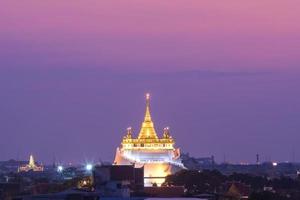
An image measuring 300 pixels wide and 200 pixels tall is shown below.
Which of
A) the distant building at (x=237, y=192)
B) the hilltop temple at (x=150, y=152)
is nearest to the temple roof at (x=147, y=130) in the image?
the hilltop temple at (x=150, y=152)

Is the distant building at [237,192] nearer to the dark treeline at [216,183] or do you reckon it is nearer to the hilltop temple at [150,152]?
the dark treeline at [216,183]

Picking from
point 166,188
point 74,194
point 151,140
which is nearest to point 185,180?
point 166,188

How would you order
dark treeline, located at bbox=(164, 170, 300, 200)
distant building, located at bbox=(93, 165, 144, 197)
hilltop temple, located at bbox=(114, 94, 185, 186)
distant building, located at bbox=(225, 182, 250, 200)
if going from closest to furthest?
distant building, located at bbox=(93, 165, 144, 197)
distant building, located at bbox=(225, 182, 250, 200)
dark treeline, located at bbox=(164, 170, 300, 200)
hilltop temple, located at bbox=(114, 94, 185, 186)

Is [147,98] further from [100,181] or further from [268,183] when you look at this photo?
[100,181]

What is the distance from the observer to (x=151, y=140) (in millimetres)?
178750

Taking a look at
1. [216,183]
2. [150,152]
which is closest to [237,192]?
[216,183]

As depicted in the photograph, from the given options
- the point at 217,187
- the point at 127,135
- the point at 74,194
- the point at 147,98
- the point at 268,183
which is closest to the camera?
the point at 74,194

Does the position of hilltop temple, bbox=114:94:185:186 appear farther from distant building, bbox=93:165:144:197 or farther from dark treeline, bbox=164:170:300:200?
distant building, bbox=93:165:144:197

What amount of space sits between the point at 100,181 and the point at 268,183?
45.4m

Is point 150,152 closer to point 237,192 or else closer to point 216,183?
point 216,183

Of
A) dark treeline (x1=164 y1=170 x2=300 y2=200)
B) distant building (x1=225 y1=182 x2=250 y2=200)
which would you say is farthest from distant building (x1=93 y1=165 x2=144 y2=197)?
distant building (x1=225 y1=182 x2=250 y2=200)

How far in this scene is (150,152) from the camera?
580 ft

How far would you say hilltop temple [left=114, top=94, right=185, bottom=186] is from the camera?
171250 millimetres

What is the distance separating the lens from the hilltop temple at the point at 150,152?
→ 17125cm
